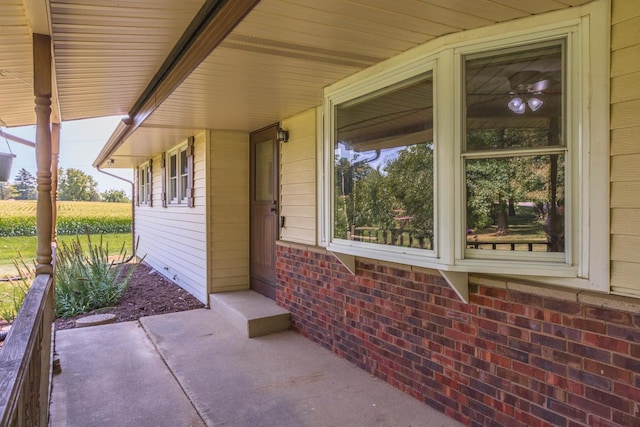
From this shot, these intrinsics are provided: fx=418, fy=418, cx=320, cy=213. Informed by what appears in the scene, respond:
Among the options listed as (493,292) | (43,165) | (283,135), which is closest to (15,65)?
(43,165)

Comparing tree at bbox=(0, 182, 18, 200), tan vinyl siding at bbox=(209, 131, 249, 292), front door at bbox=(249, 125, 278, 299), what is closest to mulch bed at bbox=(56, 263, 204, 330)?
tan vinyl siding at bbox=(209, 131, 249, 292)

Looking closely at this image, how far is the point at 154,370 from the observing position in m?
3.53

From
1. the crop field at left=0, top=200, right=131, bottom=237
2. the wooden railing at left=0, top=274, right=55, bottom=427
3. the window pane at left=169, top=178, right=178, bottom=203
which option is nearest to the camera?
the wooden railing at left=0, top=274, right=55, bottom=427

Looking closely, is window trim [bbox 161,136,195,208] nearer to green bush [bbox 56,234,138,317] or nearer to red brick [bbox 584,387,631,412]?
green bush [bbox 56,234,138,317]

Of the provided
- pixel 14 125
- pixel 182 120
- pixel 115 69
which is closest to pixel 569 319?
pixel 115 69

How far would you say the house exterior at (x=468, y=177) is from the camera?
1959 mm

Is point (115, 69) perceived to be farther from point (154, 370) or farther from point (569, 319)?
point (569, 319)

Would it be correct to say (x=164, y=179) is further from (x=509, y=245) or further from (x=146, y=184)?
(x=509, y=245)

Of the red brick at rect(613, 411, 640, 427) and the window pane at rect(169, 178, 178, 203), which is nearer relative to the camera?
the red brick at rect(613, 411, 640, 427)

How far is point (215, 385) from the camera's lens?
10.5 ft

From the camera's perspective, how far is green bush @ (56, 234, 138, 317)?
5.50 meters

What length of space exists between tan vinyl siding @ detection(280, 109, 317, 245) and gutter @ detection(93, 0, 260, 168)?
1402mm

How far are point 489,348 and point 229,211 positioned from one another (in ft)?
13.3

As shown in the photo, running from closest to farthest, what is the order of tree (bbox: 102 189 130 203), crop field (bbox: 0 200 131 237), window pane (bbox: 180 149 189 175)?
window pane (bbox: 180 149 189 175)
crop field (bbox: 0 200 131 237)
tree (bbox: 102 189 130 203)
